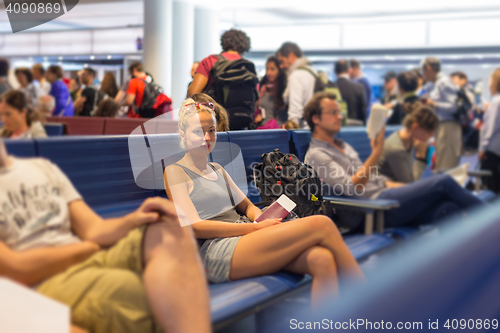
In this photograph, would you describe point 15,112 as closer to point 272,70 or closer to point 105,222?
point 105,222

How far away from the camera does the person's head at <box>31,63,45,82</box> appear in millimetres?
990

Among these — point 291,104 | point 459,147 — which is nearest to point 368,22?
point 459,147

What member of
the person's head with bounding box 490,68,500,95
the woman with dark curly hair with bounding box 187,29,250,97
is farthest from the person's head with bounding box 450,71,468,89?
the woman with dark curly hair with bounding box 187,29,250,97

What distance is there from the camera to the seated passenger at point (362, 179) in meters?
2.02

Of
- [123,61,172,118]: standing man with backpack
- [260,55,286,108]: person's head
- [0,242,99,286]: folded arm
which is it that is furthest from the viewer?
[260,55,286,108]: person's head

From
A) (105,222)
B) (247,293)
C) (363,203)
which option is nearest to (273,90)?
(363,203)

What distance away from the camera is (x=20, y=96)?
0.93m

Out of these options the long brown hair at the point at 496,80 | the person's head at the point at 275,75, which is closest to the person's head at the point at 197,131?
the person's head at the point at 275,75

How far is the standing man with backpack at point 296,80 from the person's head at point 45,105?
209 cm

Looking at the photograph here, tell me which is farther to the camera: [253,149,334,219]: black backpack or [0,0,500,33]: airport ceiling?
[0,0,500,33]: airport ceiling

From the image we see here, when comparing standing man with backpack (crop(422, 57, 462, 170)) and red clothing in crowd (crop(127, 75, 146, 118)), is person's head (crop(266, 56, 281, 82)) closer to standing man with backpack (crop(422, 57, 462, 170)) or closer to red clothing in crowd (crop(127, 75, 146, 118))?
red clothing in crowd (crop(127, 75, 146, 118))

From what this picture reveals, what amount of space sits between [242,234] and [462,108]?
4497 mm

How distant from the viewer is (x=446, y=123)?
5207 mm

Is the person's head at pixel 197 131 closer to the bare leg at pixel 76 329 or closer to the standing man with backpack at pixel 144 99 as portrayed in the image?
the bare leg at pixel 76 329
